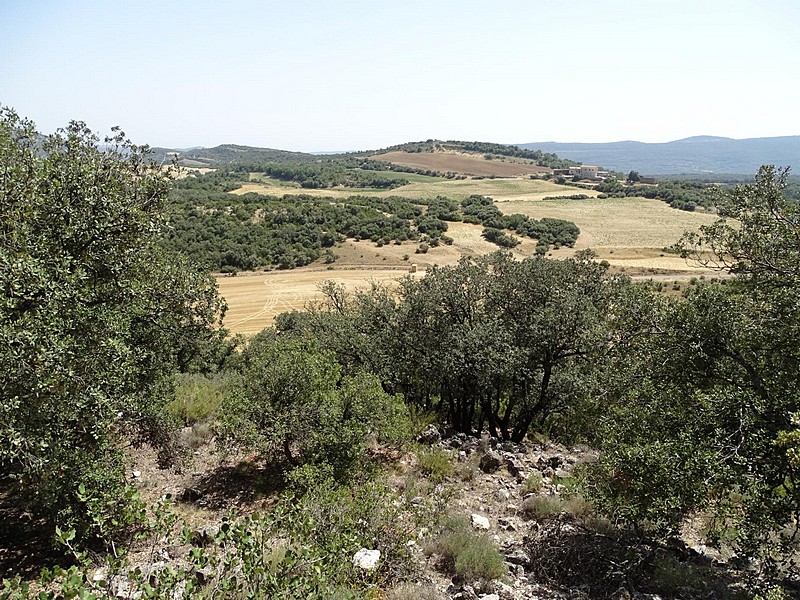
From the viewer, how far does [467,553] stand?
8938 millimetres

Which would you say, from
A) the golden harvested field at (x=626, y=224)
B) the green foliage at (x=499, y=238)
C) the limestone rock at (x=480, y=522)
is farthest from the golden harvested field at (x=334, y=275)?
the limestone rock at (x=480, y=522)

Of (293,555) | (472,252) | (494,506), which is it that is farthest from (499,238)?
(293,555)

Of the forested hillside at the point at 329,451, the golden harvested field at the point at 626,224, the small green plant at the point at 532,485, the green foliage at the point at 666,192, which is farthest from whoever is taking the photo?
the green foliage at the point at 666,192

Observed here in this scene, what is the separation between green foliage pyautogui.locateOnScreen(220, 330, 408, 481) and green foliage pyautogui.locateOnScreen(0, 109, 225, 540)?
192 cm

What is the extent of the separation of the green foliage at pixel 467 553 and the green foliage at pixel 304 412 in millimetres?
2739

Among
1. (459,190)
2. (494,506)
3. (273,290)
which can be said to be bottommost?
(273,290)

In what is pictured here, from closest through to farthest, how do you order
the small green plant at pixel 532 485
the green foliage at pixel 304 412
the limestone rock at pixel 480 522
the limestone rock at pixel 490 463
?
the limestone rock at pixel 480 522
the green foliage at pixel 304 412
the small green plant at pixel 532 485
the limestone rock at pixel 490 463

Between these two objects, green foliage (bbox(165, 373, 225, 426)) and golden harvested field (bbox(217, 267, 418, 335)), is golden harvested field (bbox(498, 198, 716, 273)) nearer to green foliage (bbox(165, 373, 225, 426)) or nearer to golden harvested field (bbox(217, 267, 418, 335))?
golden harvested field (bbox(217, 267, 418, 335))

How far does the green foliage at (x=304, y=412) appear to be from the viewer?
11.5 m

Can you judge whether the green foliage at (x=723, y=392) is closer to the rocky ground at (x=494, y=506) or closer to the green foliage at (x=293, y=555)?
the rocky ground at (x=494, y=506)

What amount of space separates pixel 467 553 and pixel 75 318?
7782mm

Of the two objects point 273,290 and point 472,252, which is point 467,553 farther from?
point 472,252

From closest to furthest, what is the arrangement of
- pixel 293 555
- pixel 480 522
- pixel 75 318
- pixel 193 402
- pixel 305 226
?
pixel 293 555
pixel 75 318
pixel 480 522
pixel 193 402
pixel 305 226

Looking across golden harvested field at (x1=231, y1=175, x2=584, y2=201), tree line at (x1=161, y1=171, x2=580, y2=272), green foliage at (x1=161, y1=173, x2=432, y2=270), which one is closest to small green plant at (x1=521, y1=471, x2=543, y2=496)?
green foliage at (x1=161, y1=173, x2=432, y2=270)
